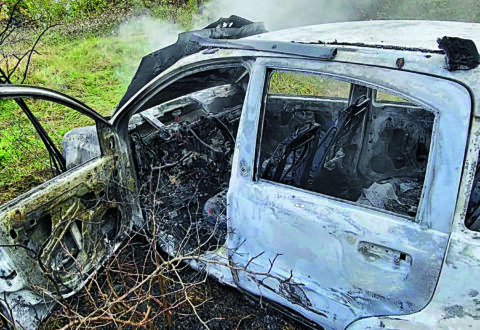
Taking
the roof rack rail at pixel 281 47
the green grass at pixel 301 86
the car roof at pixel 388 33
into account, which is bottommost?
the green grass at pixel 301 86

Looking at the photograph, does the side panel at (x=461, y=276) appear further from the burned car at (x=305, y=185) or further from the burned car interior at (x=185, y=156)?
the burned car interior at (x=185, y=156)

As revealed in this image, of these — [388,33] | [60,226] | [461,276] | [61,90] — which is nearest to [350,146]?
[388,33]

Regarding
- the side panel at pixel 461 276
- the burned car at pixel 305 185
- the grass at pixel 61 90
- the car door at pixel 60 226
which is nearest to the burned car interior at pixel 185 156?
the burned car at pixel 305 185

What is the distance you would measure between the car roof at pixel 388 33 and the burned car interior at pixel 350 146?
28 cm

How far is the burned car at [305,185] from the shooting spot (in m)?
1.55

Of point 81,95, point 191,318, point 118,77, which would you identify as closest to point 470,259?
point 191,318

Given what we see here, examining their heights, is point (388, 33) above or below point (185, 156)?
above

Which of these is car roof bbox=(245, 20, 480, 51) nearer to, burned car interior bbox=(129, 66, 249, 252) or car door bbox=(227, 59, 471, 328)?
car door bbox=(227, 59, 471, 328)

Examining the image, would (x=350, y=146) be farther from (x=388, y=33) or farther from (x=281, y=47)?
(x=281, y=47)

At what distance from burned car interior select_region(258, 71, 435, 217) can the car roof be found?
0.91ft

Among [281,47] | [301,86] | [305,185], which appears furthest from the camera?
[301,86]

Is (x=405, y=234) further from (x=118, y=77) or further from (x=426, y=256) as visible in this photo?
(x=118, y=77)

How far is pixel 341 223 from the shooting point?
70.4 inches

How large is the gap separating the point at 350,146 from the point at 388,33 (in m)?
1.07
